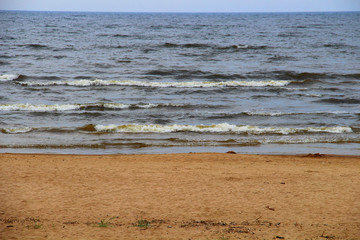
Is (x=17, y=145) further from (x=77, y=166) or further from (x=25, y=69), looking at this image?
(x=25, y=69)

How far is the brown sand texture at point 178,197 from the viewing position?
5.77m

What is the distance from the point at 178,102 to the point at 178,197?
10.0 metres

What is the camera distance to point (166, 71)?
24.7m

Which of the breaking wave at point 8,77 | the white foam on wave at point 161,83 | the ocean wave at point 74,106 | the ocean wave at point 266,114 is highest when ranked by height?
the breaking wave at point 8,77

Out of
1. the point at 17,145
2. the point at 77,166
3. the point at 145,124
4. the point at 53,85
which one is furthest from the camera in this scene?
the point at 53,85

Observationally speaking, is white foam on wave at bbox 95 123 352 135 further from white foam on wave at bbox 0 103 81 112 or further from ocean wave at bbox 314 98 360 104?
ocean wave at bbox 314 98 360 104

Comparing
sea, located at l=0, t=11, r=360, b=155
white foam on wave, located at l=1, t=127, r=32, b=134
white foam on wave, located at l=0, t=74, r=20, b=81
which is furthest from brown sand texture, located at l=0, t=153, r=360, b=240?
white foam on wave, located at l=0, t=74, r=20, b=81

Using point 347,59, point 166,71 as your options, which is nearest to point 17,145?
point 166,71

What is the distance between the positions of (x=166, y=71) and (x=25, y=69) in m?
8.49

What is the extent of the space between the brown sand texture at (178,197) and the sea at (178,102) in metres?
1.78

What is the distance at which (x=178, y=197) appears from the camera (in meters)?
7.10

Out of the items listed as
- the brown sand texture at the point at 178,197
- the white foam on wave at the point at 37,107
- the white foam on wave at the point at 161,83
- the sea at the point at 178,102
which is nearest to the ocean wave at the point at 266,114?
the sea at the point at 178,102

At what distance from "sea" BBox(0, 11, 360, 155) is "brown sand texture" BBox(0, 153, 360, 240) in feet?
5.85

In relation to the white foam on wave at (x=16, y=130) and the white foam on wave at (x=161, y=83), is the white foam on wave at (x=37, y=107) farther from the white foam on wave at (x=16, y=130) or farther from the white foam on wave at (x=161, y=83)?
the white foam on wave at (x=161, y=83)
